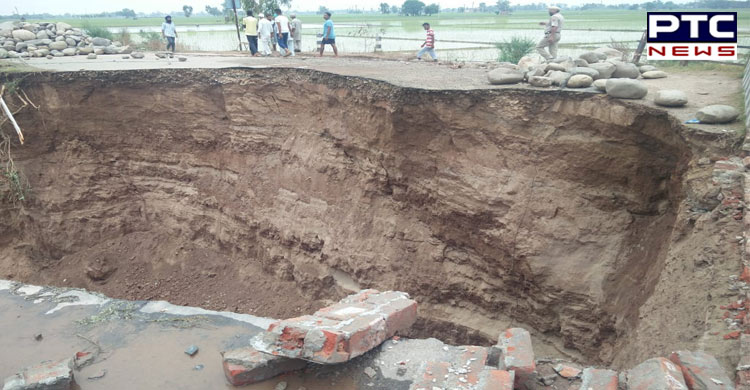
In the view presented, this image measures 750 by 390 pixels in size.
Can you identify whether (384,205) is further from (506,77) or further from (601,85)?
(601,85)

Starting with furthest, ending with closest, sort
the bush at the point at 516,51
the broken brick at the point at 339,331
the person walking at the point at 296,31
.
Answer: the person walking at the point at 296,31 < the bush at the point at 516,51 < the broken brick at the point at 339,331

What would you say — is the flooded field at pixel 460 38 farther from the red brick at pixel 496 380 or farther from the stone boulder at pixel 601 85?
the red brick at pixel 496 380

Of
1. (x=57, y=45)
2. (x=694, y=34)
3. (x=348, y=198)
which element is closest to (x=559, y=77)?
(x=694, y=34)

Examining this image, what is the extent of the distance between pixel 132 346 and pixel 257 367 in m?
1.73

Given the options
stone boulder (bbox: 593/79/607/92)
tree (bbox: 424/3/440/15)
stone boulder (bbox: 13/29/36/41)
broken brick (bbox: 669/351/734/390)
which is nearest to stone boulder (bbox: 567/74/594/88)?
stone boulder (bbox: 593/79/607/92)

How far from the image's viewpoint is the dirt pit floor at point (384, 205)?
194 inches

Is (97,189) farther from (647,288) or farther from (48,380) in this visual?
(647,288)

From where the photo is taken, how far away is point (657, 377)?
2.74m

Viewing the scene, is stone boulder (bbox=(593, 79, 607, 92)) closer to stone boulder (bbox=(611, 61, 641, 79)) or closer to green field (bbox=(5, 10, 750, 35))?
stone boulder (bbox=(611, 61, 641, 79))

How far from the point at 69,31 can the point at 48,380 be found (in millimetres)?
10703

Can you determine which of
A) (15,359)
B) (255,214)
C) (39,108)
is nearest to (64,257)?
(39,108)

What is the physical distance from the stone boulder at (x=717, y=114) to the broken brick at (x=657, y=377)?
2.66 meters

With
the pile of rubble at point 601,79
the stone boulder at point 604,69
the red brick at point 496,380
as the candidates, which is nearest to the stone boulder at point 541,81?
the pile of rubble at point 601,79

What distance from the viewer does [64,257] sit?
881cm
